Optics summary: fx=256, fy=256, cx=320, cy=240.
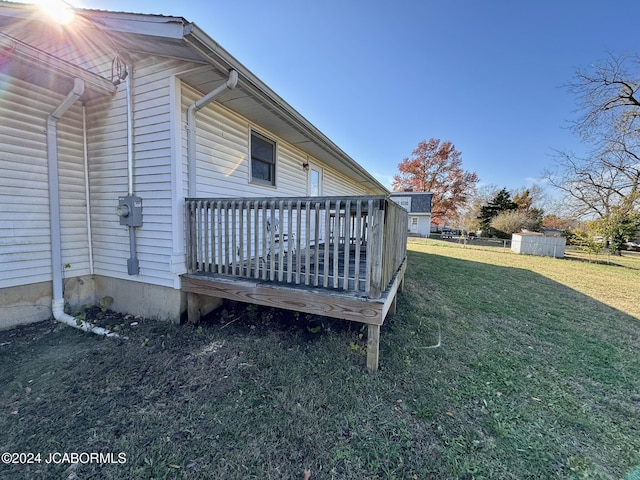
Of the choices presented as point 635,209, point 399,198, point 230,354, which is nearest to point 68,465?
point 230,354

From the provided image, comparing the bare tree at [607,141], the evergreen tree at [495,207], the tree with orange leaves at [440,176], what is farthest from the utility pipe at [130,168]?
the evergreen tree at [495,207]

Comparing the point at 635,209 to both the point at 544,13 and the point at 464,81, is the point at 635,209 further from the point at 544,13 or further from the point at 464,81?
the point at 544,13

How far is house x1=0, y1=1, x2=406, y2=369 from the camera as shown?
2.91 metres

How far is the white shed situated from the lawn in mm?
13404

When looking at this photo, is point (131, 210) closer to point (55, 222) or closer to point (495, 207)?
point (55, 222)

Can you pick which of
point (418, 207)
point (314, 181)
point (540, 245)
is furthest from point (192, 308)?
point (418, 207)

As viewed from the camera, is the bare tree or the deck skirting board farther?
the bare tree

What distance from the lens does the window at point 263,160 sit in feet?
16.8

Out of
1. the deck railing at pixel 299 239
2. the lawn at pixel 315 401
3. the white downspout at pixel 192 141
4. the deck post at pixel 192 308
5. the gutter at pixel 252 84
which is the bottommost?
the lawn at pixel 315 401

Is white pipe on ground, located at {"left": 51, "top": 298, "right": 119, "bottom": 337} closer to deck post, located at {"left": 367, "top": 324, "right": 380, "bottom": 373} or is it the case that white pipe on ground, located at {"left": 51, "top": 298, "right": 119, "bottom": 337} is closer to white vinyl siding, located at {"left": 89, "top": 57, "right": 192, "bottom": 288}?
white vinyl siding, located at {"left": 89, "top": 57, "right": 192, "bottom": 288}

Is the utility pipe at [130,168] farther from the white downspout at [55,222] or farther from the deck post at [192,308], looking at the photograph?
the deck post at [192,308]

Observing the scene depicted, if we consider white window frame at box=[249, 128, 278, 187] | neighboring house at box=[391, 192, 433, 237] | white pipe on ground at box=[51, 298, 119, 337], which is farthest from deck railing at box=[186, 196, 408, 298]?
neighboring house at box=[391, 192, 433, 237]

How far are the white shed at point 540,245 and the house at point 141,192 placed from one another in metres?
16.0

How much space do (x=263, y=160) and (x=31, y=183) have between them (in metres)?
3.47
